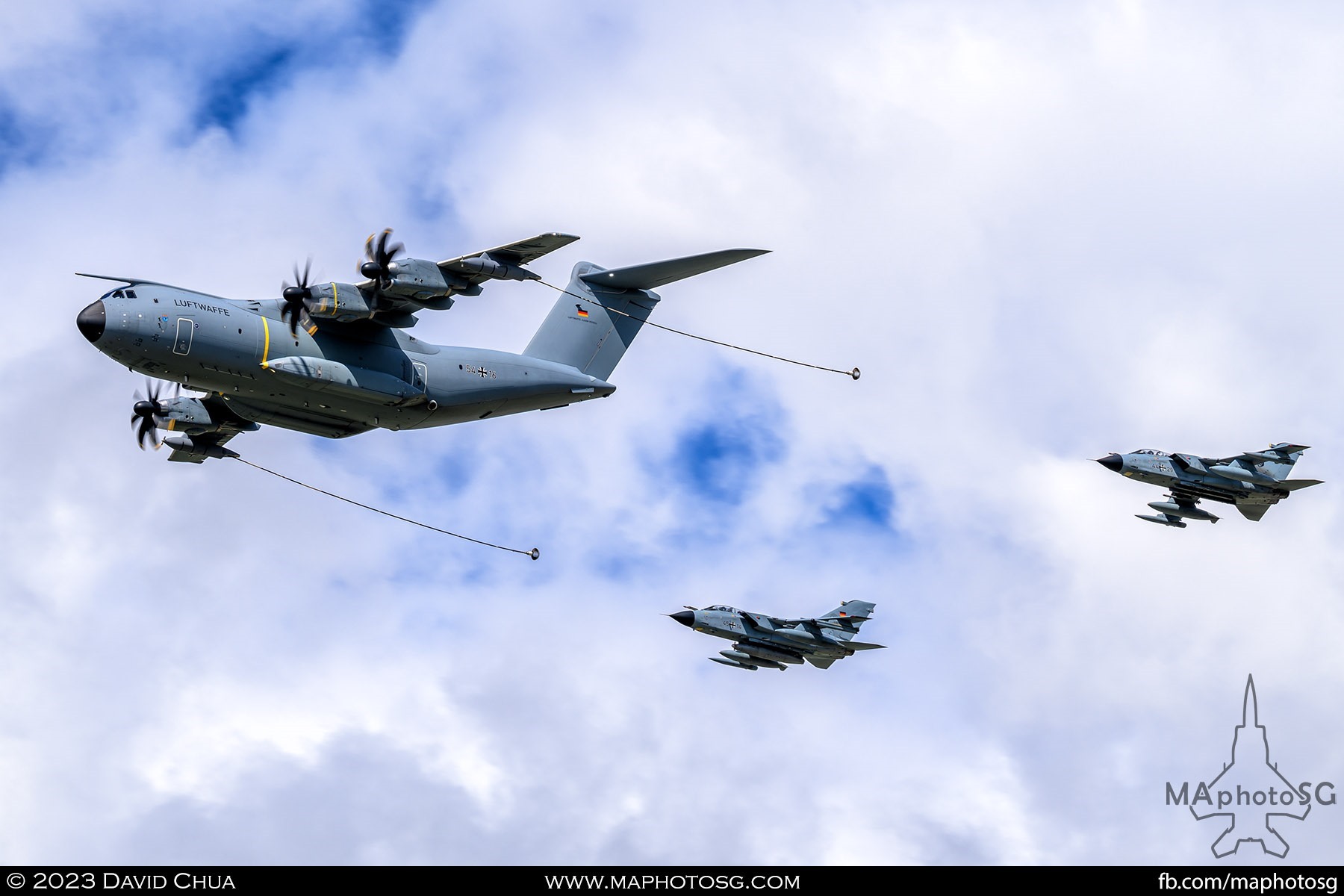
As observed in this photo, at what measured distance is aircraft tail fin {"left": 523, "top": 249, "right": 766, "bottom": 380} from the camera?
37500 millimetres

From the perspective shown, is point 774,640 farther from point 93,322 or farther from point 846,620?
point 93,322

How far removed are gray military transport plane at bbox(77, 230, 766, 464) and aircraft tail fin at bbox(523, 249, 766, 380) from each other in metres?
0.04

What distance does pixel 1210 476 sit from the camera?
43.7m

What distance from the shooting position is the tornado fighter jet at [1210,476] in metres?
43.5

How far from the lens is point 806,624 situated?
156ft

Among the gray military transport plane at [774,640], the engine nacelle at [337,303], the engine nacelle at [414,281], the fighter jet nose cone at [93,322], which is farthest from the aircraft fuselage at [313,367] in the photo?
the gray military transport plane at [774,640]

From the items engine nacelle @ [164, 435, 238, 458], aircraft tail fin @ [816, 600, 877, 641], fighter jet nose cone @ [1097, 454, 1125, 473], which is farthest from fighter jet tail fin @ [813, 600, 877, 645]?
engine nacelle @ [164, 435, 238, 458]

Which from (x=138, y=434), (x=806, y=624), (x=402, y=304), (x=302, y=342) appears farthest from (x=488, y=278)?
(x=806, y=624)

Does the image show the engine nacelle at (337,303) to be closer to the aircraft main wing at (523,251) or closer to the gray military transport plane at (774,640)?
the aircraft main wing at (523,251)

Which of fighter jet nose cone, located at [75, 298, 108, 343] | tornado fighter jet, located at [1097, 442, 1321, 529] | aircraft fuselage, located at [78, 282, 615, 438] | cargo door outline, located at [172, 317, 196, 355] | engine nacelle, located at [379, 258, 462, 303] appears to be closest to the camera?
fighter jet nose cone, located at [75, 298, 108, 343]

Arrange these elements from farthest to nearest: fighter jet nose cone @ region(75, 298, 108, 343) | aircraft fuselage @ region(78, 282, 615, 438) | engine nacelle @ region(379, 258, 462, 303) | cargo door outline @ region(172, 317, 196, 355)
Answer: engine nacelle @ region(379, 258, 462, 303)
cargo door outline @ region(172, 317, 196, 355)
aircraft fuselage @ region(78, 282, 615, 438)
fighter jet nose cone @ region(75, 298, 108, 343)

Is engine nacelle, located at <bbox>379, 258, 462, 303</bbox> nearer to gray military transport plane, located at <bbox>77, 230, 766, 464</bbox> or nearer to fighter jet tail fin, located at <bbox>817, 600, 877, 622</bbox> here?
gray military transport plane, located at <bbox>77, 230, 766, 464</bbox>
